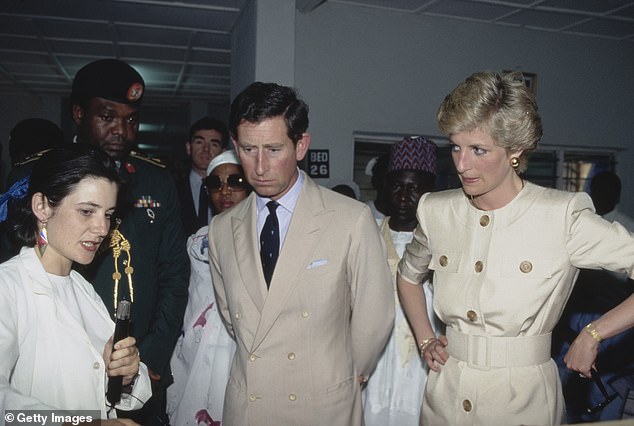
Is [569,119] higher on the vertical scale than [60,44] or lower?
lower

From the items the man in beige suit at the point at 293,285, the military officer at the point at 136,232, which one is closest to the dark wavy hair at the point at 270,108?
the man in beige suit at the point at 293,285

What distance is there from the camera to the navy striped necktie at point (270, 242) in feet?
6.63

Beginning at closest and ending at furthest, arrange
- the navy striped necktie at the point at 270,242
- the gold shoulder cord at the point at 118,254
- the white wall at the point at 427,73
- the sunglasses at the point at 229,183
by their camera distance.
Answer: the navy striped necktie at the point at 270,242, the gold shoulder cord at the point at 118,254, the sunglasses at the point at 229,183, the white wall at the point at 427,73

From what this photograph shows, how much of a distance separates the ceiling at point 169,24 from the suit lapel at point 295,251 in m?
3.75

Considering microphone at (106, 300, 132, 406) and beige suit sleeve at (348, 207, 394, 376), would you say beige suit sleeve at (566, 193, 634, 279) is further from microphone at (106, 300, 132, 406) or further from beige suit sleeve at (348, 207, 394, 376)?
microphone at (106, 300, 132, 406)

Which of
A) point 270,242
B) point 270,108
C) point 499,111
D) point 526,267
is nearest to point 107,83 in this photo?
point 270,108

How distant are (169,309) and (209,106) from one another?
966 centimetres

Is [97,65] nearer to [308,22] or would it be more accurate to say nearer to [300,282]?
[300,282]

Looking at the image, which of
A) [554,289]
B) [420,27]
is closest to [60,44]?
[420,27]

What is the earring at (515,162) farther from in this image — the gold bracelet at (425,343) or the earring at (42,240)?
the earring at (42,240)

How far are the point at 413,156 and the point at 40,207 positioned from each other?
1957 millimetres

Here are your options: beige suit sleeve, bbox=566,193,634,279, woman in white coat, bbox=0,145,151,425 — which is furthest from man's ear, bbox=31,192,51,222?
beige suit sleeve, bbox=566,193,634,279

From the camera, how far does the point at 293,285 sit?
193 cm

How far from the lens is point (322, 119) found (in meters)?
5.66
